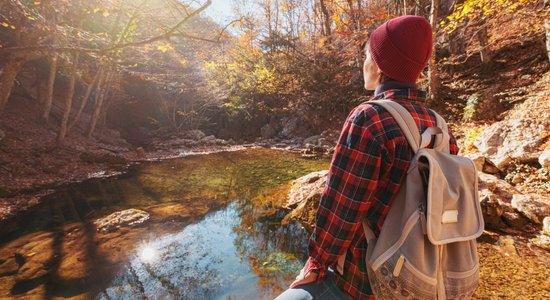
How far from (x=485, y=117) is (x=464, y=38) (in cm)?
664

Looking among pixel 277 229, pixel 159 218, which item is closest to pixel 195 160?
pixel 159 218

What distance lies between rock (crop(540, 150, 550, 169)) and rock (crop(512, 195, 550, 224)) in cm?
88

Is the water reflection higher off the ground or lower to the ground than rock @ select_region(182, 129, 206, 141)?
lower

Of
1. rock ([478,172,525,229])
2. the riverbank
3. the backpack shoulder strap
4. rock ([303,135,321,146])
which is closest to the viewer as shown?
the backpack shoulder strap

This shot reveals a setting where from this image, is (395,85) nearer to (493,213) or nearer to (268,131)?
(493,213)

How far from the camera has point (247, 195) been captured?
310 inches

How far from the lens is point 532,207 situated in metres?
4.43

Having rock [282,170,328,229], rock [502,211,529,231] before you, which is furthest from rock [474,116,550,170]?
rock [282,170,328,229]

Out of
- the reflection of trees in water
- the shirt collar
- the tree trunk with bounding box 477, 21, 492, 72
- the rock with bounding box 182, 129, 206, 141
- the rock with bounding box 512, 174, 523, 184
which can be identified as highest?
the tree trunk with bounding box 477, 21, 492, 72

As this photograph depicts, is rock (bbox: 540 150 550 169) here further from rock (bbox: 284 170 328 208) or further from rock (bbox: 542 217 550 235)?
rock (bbox: 284 170 328 208)

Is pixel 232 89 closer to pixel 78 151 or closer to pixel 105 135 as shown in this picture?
pixel 105 135

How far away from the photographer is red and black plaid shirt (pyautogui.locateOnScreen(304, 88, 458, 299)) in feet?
3.47

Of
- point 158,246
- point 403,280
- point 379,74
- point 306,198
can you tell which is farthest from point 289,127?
point 403,280

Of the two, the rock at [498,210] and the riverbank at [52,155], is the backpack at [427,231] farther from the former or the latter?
the riverbank at [52,155]
